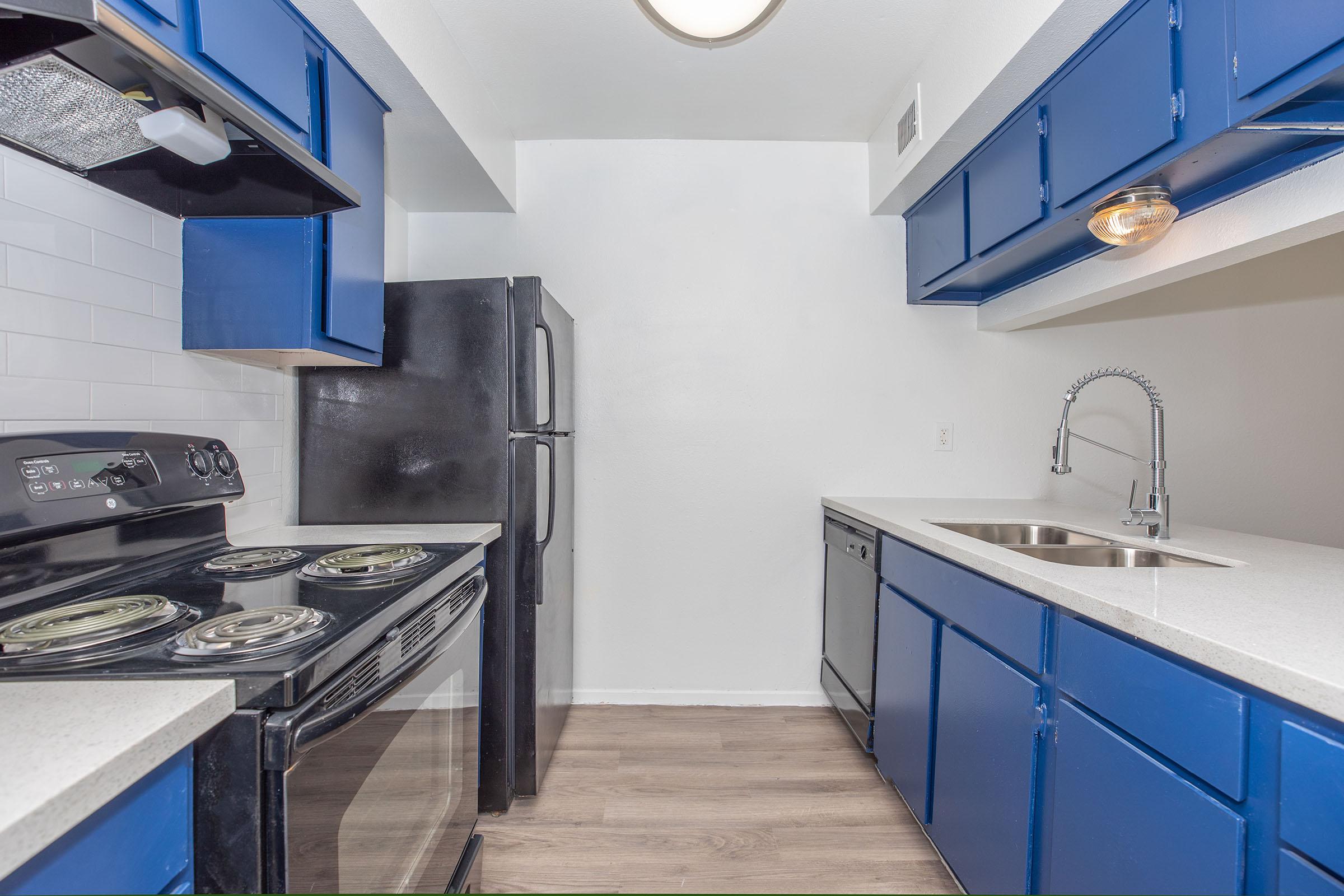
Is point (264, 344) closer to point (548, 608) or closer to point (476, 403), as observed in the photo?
point (476, 403)

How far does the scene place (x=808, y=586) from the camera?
2.74 meters

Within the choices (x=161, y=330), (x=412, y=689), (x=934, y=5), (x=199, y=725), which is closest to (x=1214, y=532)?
(x=934, y=5)

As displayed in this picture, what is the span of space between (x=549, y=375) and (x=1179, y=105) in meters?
1.72

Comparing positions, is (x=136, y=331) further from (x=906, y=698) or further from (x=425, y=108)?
(x=906, y=698)

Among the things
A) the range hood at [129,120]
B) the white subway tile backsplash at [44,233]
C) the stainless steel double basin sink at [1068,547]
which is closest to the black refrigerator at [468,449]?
the range hood at [129,120]

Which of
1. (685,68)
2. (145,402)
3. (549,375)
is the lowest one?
(145,402)

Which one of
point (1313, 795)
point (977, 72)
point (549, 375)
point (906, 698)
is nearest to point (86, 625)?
point (549, 375)

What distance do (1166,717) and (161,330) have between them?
83.6 inches

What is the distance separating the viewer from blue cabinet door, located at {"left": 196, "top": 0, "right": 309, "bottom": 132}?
1164 mm

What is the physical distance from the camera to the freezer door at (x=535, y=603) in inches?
77.3

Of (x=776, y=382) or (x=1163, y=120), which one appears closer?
(x=1163, y=120)

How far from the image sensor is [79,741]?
1.98 ft

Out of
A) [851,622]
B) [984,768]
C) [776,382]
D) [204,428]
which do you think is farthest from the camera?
[776,382]

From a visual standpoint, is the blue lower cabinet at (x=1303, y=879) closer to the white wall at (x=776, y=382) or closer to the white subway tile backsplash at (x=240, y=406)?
the white wall at (x=776, y=382)
